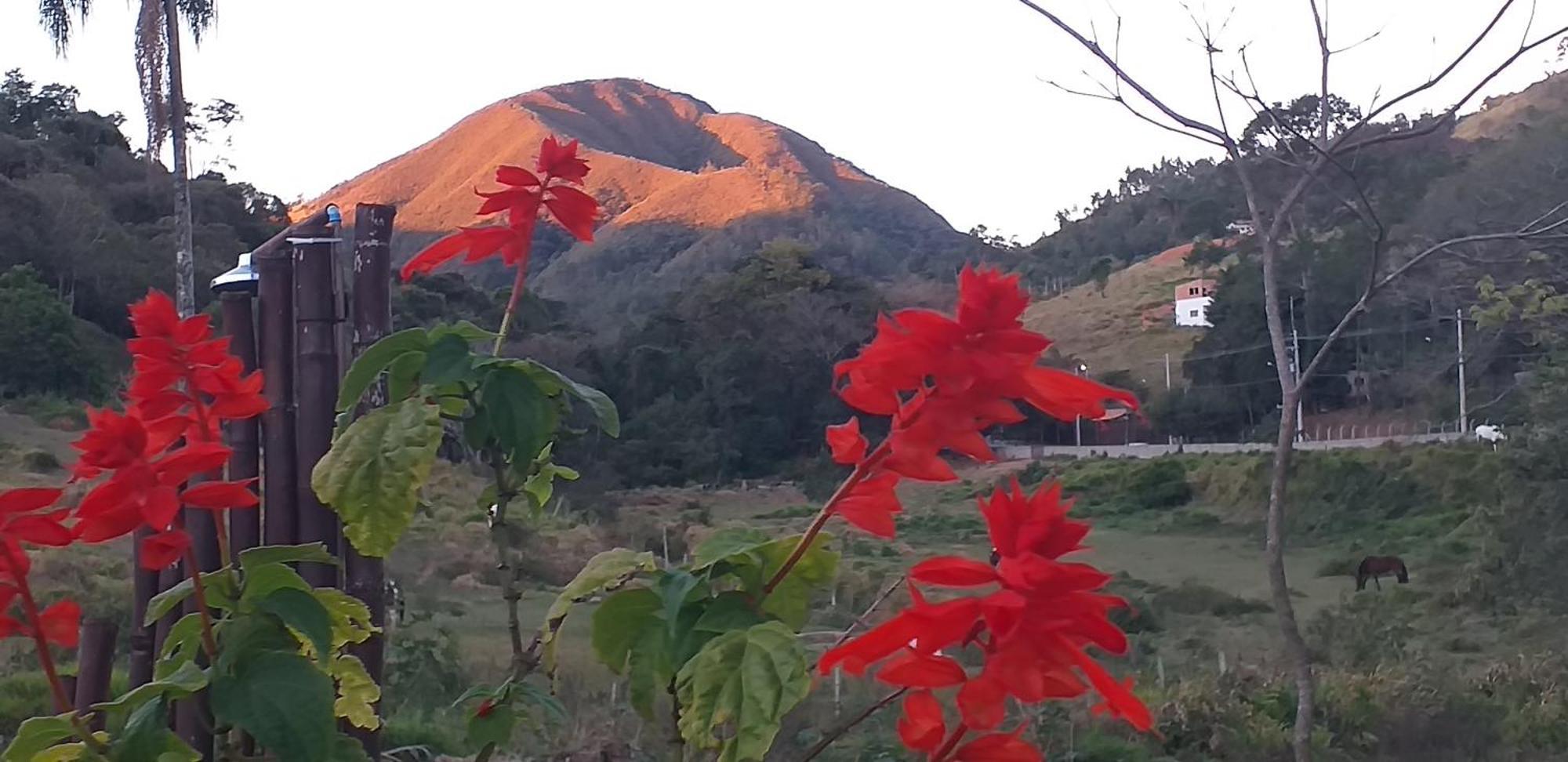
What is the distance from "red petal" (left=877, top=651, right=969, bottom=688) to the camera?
1.77ft

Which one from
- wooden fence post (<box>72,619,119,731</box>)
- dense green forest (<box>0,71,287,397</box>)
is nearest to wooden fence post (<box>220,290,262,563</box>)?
wooden fence post (<box>72,619,119,731</box>)

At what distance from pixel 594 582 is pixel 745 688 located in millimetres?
160

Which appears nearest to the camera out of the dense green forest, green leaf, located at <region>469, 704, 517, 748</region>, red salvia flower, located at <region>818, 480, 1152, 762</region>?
red salvia flower, located at <region>818, 480, 1152, 762</region>

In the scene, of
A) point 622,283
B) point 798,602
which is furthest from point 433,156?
point 798,602

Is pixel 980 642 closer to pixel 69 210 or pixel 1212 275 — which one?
pixel 69 210

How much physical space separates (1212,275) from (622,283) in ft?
47.3

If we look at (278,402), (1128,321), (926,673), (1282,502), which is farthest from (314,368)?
(1128,321)

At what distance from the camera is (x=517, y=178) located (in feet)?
A: 2.78

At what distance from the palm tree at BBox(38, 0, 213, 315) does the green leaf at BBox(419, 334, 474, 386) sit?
1058 centimetres

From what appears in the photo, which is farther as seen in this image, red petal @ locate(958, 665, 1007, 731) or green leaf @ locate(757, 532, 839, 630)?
green leaf @ locate(757, 532, 839, 630)

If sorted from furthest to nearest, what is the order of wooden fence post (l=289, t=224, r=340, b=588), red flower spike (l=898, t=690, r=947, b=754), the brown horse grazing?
1. the brown horse grazing
2. wooden fence post (l=289, t=224, r=340, b=588)
3. red flower spike (l=898, t=690, r=947, b=754)

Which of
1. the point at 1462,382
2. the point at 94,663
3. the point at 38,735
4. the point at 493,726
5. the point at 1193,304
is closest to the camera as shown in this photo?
the point at 38,735

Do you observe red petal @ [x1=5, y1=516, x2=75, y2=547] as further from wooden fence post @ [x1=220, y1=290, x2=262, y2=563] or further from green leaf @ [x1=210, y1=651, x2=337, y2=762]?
wooden fence post @ [x1=220, y1=290, x2=262, y2=563]

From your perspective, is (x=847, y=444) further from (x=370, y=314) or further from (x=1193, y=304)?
(x=1193, y=304)
